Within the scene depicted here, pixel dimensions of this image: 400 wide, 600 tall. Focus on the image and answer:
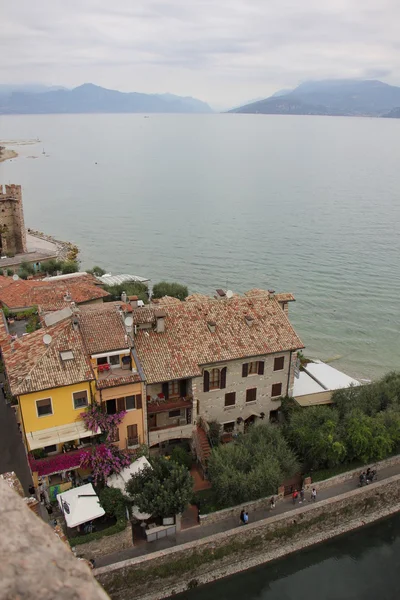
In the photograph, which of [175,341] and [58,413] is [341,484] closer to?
[175,341]

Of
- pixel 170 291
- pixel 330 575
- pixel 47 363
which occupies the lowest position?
pixel 330 575

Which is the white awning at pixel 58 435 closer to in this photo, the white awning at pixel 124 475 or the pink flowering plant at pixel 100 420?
the pink flowering plant at pixel 100 420

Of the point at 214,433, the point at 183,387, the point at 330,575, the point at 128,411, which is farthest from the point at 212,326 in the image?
the point at 330,575

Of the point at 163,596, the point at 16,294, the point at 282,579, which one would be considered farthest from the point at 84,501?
the point at 16,294

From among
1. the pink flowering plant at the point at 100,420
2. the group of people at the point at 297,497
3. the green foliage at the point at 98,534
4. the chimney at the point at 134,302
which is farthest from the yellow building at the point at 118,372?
the group of people at the point at 297,497

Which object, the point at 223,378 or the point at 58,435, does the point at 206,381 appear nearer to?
the point at 223,378

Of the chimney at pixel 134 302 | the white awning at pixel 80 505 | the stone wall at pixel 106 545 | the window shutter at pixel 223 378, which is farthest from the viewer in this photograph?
the chimney at pixel 134 302

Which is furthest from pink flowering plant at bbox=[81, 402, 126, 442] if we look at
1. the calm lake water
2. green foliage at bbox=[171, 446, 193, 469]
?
the calm lake water

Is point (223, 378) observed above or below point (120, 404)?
below
